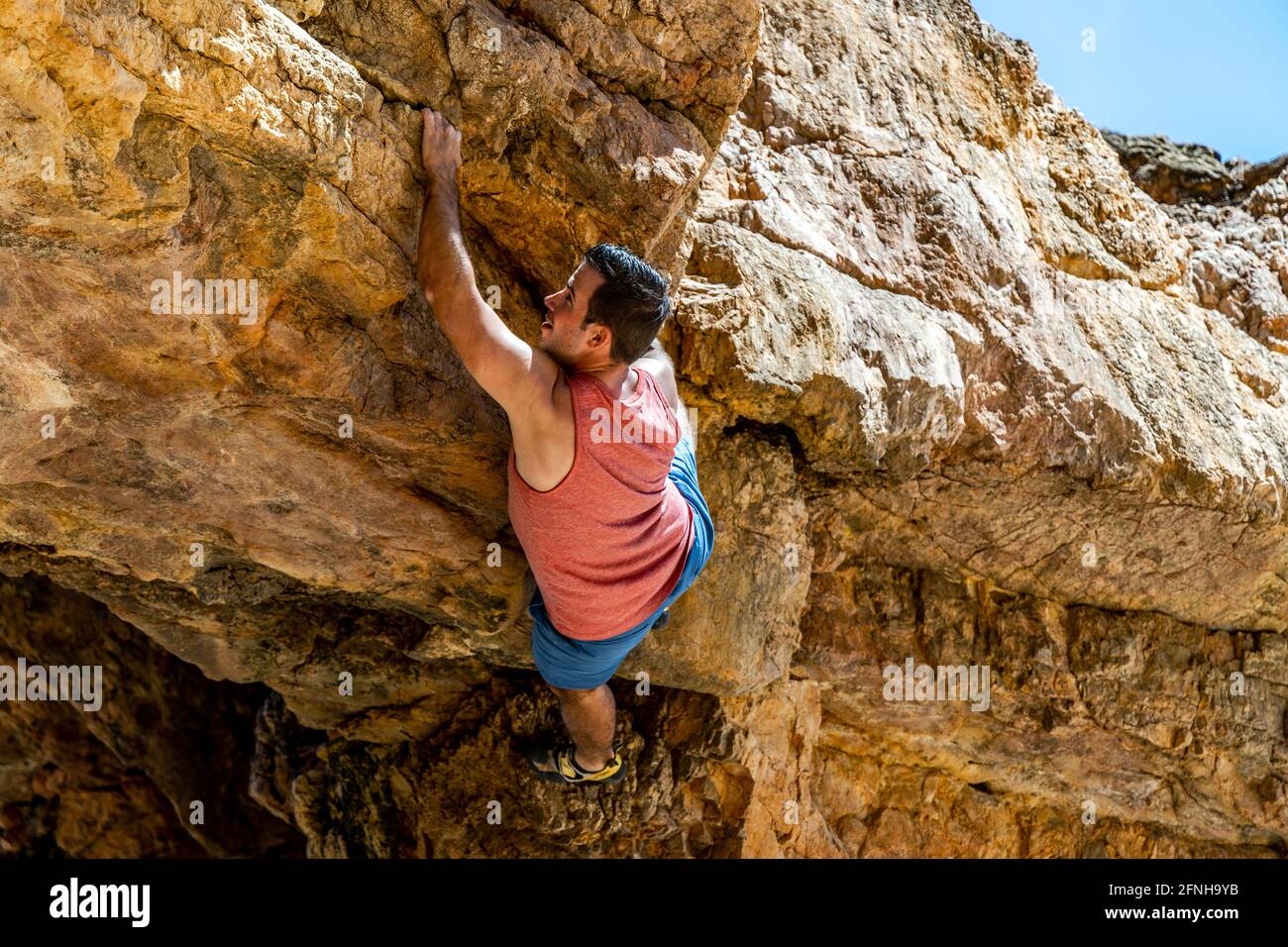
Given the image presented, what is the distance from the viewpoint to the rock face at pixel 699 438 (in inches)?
102

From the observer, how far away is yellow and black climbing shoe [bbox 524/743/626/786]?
3.84 m

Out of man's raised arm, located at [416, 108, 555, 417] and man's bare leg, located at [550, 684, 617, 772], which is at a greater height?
man's raised arm, located at [416, 108, 555, 417]

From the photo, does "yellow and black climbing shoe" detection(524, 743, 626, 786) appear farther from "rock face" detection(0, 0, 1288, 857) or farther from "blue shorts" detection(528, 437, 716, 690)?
"blue shorts" detection(528, 437, 716, 690)

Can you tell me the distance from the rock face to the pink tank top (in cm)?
29

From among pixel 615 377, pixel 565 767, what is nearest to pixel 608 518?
pixel 615 377

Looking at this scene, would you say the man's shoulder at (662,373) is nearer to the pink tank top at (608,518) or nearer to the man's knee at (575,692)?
the pink tank top at (608,518)

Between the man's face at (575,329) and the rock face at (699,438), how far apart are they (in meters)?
0.28

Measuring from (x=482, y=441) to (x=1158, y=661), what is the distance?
10.2 feet

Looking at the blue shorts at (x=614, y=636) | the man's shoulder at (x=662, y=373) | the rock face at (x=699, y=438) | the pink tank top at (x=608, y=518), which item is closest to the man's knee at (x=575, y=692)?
the blue shorts at (x=614, y=636)

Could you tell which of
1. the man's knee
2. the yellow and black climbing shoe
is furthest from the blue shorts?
the yellow and black climbing shoe

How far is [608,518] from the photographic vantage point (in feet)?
9.77

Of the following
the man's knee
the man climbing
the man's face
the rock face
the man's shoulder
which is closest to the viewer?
the rock face

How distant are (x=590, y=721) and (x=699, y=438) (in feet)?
3.12

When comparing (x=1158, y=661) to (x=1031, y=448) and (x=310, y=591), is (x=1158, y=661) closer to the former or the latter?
(x=1031, y=448)
